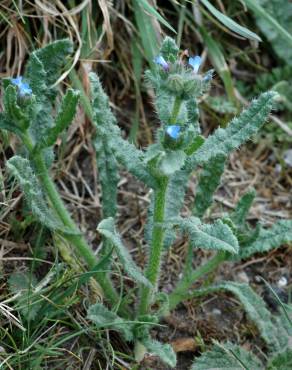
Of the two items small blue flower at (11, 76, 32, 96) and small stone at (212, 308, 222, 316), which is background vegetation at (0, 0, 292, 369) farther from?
small blue flower at (11, 76, 32, 96)

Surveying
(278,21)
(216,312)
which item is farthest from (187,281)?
(278,21)

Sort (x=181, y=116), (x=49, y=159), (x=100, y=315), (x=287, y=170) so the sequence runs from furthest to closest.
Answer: (x=287, y=170)
(x=49, y=159)
(x=100, y=315)
(x=181, y=116)

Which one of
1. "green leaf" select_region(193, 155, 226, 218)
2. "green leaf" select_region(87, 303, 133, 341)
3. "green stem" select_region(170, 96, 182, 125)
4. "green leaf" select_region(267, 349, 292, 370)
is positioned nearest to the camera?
"green stem" select_region(170, 96, 182, 125)

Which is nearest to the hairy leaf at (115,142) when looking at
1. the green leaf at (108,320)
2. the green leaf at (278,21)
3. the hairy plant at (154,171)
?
the hairy plant at (154,171)

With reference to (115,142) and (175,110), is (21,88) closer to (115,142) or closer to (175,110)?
(115,142)

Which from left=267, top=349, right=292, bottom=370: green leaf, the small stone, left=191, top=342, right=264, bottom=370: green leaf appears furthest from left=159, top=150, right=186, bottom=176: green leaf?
the small stone

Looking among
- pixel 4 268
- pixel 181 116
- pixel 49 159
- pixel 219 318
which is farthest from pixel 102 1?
pixel 219 318

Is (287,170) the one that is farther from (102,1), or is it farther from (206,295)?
(102,1)
